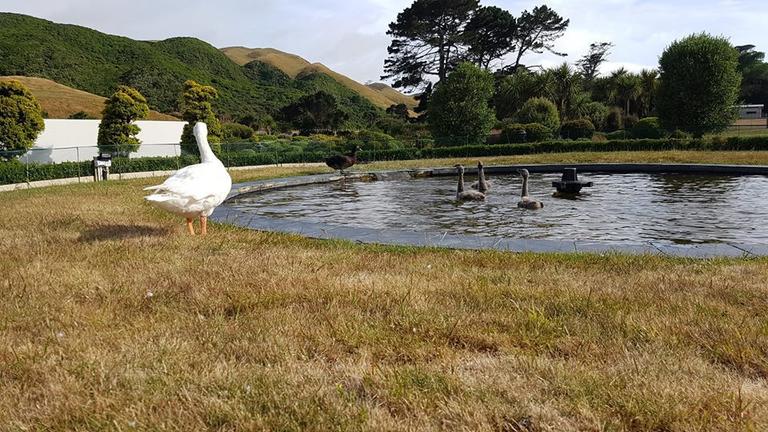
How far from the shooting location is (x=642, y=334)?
3.18 meters

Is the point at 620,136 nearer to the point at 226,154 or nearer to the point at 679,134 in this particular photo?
the point at 679,134

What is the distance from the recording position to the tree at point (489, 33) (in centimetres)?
5597

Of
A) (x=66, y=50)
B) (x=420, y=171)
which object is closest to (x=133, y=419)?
(x=420, y=171)

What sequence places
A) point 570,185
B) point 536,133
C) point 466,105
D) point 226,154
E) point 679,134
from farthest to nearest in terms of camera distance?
point 466,105
point 536,133
point 679,134
point 226,154
point 570,185

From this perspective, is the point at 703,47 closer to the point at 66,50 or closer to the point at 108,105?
the point at 108,105

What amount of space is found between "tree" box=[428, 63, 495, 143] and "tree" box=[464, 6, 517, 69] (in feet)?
76.1

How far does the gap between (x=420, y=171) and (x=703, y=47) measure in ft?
61.3

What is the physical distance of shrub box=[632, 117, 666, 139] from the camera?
106 ft

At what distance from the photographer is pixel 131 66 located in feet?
261

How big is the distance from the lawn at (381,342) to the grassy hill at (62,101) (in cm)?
4986

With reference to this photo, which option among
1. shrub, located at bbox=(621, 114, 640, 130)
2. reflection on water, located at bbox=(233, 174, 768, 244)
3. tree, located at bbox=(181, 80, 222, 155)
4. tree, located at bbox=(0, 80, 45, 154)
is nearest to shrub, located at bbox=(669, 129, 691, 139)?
shrub, located at bbox=(621, 114, 640, 130)

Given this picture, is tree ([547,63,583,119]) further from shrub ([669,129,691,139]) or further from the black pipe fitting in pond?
the black pipe fitting in pond

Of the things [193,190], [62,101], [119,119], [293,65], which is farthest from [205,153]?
[293,65]

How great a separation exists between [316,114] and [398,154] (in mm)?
43596
